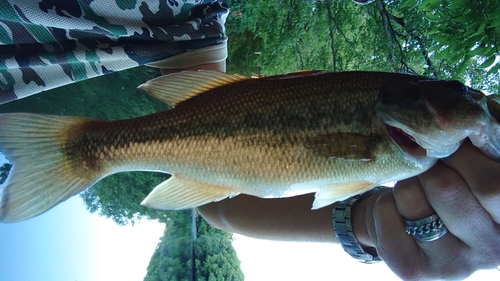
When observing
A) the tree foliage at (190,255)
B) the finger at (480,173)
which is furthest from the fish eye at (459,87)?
the tree foliage at (190,255)

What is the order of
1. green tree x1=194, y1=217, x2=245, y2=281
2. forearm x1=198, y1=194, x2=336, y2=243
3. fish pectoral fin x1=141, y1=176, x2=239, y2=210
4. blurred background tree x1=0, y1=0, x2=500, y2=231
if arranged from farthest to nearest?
green tree x1=194, y1=217, x2=245, y2=281
blurred background tree x1=0, y1=0, x2=500, y2=231
forearm x1=198, y1=194, x2=336, y2=243
fish pectoral fin x1=141, y1=176, x2=239, y2=210

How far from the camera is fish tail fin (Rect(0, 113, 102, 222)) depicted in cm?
95

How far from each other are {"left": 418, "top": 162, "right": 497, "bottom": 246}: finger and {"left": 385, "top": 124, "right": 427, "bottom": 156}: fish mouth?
0.21ft

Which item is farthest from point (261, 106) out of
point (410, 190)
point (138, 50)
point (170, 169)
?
point (138, 50)

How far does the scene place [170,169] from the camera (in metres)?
1.05

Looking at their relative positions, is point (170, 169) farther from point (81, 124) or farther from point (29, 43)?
point (29, 43)

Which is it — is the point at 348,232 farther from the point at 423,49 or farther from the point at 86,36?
the point at 423,49

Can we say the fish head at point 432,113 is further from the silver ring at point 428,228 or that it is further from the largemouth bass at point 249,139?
the silver ring at point 428,228

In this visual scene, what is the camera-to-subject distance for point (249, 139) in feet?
3.37

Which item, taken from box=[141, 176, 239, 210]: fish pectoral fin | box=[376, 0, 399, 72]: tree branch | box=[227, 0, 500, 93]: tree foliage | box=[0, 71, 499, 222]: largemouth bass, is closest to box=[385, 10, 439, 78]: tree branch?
box=[227, 0, 500, 93]: tree foliage

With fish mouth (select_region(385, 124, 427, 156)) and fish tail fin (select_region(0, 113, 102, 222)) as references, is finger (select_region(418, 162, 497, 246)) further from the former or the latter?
fish tail fin (select_region(0, 113, 102, 222))

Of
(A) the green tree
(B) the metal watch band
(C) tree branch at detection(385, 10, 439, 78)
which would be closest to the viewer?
(B) the metal watch band

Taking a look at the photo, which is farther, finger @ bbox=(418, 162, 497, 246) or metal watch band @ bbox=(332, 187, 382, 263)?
metal watch band @ bbox=(332, 187, 382, 263)

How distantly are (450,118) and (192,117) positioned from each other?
2.33 ft
